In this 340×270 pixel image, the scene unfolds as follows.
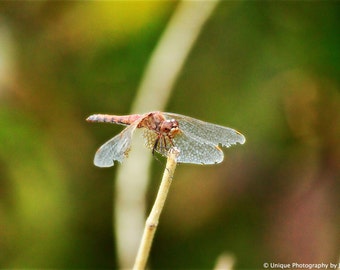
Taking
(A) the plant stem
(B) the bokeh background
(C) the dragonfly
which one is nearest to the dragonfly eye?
(C) the dragonfly

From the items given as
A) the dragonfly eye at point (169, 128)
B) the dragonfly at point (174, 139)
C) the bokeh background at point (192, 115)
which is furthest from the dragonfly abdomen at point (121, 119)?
the bokeh background at point (192, 115)

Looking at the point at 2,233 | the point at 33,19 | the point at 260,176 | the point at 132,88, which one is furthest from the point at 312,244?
the point at 33,19

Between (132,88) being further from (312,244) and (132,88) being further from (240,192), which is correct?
(312,244)

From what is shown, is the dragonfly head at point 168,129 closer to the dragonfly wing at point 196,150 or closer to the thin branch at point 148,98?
the dragonfly wing at point 196,150

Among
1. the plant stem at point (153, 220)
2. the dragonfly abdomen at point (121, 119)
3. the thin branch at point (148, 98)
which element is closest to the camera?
the plant stem at point (153, 220)

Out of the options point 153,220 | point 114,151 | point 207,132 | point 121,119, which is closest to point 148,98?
point 121,119

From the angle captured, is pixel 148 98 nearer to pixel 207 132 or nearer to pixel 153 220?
pixel 207 132

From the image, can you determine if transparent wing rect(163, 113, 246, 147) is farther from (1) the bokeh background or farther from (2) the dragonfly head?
(1) the bokeh background
